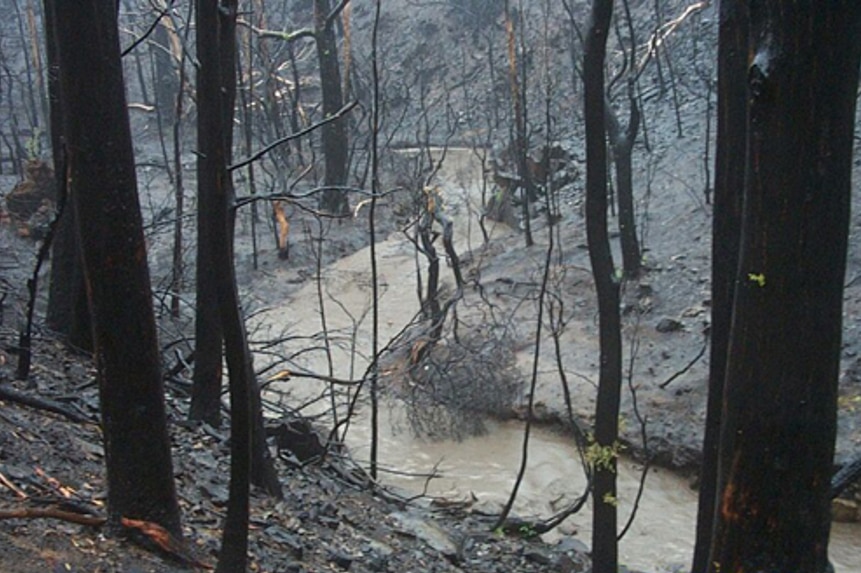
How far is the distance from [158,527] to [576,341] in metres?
12.3

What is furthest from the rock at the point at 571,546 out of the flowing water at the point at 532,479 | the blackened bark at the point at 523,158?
the blackened bark at the point at 523,158

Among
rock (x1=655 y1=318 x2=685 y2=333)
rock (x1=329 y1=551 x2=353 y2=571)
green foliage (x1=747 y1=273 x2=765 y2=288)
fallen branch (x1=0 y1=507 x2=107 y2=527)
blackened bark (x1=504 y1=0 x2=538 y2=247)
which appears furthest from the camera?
blackened bark (x1=504 y1=0 x2=538 y2=247)

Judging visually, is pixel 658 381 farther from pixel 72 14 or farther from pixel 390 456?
pixel 72 14

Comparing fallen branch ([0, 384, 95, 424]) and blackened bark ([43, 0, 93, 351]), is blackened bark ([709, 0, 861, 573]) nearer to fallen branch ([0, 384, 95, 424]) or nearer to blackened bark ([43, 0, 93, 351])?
fallen branch ([0, 384, 95, 424])

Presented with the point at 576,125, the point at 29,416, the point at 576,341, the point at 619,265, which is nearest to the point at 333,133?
the point at 576,125

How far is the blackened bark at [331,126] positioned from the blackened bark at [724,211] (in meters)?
19.1

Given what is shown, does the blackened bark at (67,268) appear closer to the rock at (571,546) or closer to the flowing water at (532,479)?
the flowing water at (532,479)

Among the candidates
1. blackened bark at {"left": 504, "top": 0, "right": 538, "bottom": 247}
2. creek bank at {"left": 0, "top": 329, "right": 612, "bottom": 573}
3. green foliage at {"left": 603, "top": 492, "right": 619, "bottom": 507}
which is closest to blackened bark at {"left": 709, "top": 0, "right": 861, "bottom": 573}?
creek bank at {"left": 0, "top": 329, "right": 612, "bottom": 573}

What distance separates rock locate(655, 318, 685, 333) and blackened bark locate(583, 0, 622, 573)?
8126 mm

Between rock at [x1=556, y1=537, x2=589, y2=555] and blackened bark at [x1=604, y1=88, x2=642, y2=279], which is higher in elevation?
blackened bark at [x1=604, y1=88, x2=642, y2=279]

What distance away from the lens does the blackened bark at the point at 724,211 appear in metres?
5.04

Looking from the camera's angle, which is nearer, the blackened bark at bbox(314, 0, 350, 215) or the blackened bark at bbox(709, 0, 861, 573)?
the blackened bark at bbox(709, 0, 861, 573)

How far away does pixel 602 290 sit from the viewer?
694 cm

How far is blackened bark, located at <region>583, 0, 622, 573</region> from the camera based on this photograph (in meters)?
6.55
